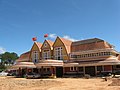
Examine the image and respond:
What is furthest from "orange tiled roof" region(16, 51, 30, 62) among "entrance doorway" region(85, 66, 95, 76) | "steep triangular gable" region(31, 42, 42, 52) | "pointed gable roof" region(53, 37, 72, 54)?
"entrance doorway" region(85, 66, 95, 76)

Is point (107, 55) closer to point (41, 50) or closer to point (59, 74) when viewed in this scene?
point (59, 74)

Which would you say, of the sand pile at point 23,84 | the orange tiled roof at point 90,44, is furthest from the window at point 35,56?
the sand pile at point 23,84

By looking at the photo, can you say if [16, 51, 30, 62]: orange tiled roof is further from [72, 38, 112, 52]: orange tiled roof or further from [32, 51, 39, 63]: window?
[72, 38, 112, 52]: orange tiled roof

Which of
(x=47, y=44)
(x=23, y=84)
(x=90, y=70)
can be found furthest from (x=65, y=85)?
(x=47, y=44)

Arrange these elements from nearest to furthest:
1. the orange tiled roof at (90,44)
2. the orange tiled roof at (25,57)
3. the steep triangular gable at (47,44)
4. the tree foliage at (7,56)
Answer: the orange tiled roof at (90,44) < the steep triangular gable at (47,44) < the orange tiled roof at (25,57) < the tree foliage at (7,56)

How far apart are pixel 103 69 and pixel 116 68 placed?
2.79m

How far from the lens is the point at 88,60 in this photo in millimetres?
49312

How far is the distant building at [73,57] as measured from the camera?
4609cm

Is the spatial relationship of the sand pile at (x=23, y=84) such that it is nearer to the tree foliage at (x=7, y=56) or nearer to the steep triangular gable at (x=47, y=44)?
the steep triangular gable at (x=47, y=44)

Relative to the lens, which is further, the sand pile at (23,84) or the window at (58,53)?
the window at (58,53)

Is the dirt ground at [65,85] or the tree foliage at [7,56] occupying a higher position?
the tree foliage at [7,56]

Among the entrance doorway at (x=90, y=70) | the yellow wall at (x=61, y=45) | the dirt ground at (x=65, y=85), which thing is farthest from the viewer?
the yellow wall at (x=61, y=45)

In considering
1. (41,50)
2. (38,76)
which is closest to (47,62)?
(38,76)

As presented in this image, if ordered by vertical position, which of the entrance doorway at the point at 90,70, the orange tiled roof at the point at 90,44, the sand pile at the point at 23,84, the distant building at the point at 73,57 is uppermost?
the orange tiled roof at the point at 90,44
